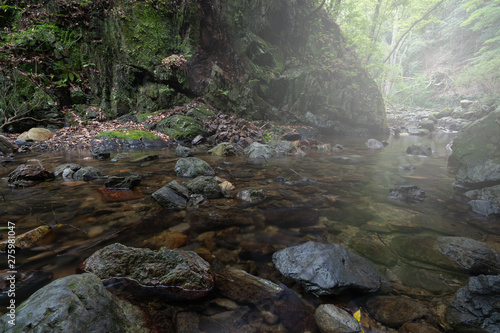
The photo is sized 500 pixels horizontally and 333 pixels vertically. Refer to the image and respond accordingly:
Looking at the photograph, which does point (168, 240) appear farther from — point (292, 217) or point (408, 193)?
point (408, 193)

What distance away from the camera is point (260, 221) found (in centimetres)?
267

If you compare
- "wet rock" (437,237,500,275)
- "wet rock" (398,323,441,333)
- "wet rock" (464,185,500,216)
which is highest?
"wet rock" (464,185,500,216)

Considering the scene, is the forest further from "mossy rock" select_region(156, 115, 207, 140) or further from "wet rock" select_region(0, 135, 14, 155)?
"wet rock" select_region(0, 135, 14, 155)

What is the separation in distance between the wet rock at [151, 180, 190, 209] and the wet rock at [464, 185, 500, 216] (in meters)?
4.07

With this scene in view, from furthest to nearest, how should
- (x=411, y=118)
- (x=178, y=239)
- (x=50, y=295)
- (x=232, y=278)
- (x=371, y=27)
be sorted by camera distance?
(x=411, y=118) → (x=371, y=27) → (x=178, y=239) → (x=232, y=278) → (x=50, y=295)

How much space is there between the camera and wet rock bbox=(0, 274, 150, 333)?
93cm

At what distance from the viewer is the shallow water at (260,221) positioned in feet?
6.18

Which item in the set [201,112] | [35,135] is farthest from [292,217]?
[35,135]

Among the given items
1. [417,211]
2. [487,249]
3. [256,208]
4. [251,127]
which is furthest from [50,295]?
[251,127]

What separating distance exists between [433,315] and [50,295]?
7.40ft

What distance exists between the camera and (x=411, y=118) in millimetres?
22188

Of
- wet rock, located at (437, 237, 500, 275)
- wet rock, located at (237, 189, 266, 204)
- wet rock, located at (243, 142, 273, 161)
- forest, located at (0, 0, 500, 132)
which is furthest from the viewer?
forest, located at (0, 0, 500, 132)

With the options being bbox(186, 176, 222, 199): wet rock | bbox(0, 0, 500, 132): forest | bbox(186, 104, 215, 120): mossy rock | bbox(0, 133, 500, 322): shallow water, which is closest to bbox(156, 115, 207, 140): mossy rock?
bbox(186, 104, 215, 120): mossy rock

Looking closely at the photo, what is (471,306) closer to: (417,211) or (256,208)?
Result: (417,211)
